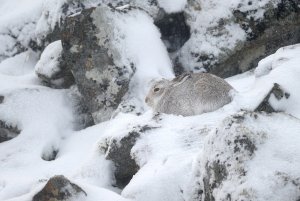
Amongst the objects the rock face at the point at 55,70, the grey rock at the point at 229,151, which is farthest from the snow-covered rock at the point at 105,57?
the grey rock at the point at 229,151

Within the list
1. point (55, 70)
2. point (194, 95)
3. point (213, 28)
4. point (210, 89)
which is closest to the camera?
point (210, 89)

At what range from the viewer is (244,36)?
32.5 ft

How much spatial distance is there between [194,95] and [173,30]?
4108 mm

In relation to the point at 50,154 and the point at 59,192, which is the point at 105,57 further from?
the point at 59,192

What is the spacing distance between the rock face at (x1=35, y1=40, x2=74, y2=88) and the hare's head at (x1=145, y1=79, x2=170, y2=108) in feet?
7.89

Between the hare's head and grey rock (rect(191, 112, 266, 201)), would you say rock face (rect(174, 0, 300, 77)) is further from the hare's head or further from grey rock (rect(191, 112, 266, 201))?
grey rock (rect(191, 112, 266, 201))

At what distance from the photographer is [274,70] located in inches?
287

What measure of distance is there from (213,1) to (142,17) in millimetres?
1458

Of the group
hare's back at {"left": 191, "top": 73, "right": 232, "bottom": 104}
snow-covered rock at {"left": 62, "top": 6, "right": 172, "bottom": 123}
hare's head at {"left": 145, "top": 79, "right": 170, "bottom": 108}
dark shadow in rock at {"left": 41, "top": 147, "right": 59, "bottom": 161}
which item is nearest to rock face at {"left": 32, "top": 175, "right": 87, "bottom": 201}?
hare's back at {"left": 191, "top": 73, "right": 232, "bottom": 104}

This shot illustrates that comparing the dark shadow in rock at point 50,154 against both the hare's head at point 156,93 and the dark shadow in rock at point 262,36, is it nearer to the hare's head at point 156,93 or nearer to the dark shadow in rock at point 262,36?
the hare's head at point 156,93

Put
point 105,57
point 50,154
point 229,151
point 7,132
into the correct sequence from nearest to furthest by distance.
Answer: point 229,151, point 50,154, point 105,57, point 7,132

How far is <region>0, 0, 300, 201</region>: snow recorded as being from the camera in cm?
412

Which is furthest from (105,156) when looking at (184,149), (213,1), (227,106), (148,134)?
(213,1)

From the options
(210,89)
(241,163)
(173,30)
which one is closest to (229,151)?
(241,163)
